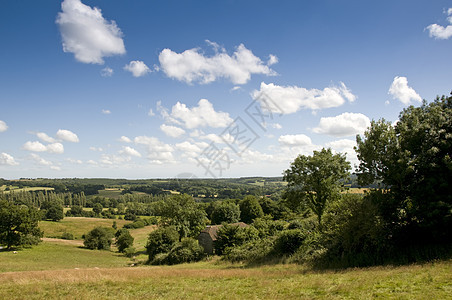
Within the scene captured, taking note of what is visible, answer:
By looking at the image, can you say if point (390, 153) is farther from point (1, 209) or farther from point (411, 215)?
point (1, 209)

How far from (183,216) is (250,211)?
31095 millimetres

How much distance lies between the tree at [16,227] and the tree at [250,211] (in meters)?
55.7

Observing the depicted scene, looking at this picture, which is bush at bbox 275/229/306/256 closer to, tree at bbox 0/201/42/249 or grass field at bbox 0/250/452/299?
grass field at bbox 0/250/452/299

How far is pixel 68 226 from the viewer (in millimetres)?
103000

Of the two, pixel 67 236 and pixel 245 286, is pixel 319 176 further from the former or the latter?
pixel 67 236

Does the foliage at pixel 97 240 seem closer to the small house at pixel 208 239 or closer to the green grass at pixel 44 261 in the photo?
the green grass at pixel 44 261

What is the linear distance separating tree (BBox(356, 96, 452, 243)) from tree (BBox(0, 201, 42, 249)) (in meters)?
68.4

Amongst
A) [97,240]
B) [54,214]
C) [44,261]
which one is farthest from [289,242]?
[54,214]

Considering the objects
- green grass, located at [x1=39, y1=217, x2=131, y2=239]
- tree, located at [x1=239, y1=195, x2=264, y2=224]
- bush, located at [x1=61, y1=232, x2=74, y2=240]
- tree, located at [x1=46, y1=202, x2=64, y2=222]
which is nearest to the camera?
tree, located at [x1=239, y1=195, x2=264, y2=224]

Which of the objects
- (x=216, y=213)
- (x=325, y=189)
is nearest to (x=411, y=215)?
(x=325, y=189)

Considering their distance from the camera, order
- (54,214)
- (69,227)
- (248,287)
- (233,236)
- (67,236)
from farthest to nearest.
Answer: (54,214) → (69,227) → (67,236) → (233,236) → (248,287)

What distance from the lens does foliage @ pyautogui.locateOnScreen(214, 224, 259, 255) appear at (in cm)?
3656

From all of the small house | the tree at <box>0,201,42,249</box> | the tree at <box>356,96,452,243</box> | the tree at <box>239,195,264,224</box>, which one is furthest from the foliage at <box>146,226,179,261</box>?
the tree at <box>239,195,264,224</box>

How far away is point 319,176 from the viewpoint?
27.4m
